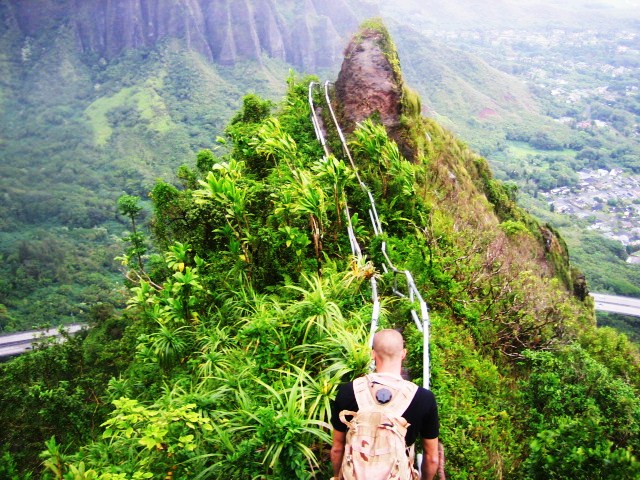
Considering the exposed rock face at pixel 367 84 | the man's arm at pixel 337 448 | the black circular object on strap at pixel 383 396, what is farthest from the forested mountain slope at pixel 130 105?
the black circular object on strap at pixel 383 396

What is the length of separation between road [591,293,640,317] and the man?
4990 centimetres

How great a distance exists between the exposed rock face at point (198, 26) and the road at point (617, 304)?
11053 centimetres

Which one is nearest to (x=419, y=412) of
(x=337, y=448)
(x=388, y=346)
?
(x=388, y=346)

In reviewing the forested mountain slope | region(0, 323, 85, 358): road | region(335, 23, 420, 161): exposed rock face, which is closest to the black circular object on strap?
region(335, 23, 420, 161): exposed rock face

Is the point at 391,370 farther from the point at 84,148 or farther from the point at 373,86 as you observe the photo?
the point at 84,148

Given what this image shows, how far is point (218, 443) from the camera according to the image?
391cm

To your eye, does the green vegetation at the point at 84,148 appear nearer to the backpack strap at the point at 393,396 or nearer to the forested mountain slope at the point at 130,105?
the forested mountain slope at the point at 130,105

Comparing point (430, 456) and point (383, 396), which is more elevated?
point (383, 396)

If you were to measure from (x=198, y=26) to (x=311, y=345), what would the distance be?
519 feet

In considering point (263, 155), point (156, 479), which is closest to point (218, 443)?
point (156, 479)

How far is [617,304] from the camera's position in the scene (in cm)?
4650

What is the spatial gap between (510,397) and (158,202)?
25.5 ft

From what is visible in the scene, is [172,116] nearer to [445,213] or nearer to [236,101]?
[236,101]

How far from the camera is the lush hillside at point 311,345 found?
3.73 m
